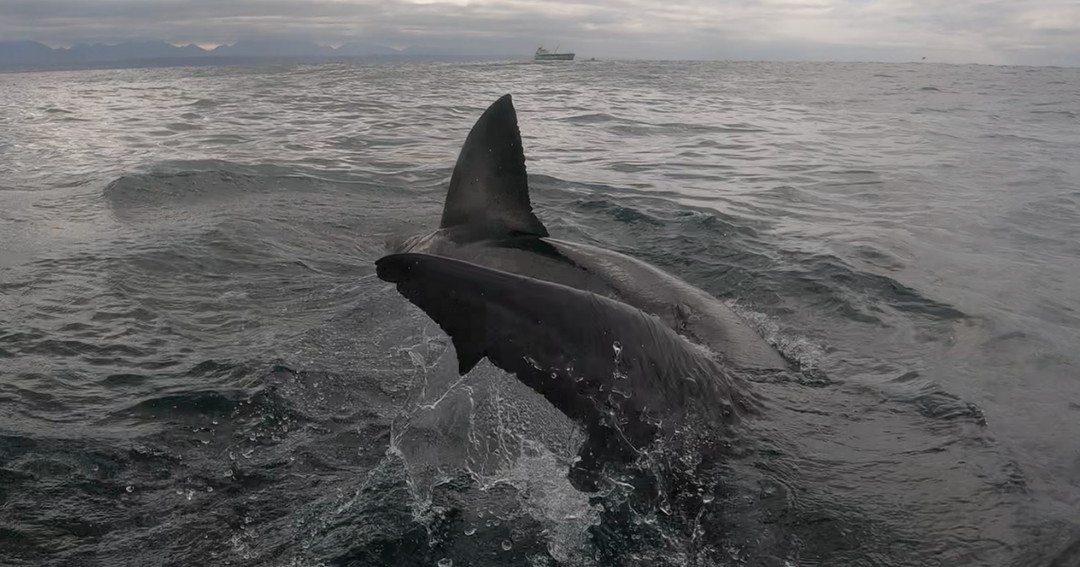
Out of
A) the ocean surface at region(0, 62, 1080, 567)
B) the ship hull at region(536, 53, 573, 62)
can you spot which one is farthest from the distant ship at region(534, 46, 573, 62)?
the ocean surface at region(0, 62, 1080, 567)

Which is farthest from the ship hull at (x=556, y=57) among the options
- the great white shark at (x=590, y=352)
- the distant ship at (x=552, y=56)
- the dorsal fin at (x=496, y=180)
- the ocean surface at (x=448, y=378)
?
the great white shark at (x=590, y=352)

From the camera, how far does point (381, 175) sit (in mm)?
11867

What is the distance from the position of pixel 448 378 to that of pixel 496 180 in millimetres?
1301

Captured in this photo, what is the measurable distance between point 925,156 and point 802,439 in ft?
46.6

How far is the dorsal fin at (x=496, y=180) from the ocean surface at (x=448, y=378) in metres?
0.96

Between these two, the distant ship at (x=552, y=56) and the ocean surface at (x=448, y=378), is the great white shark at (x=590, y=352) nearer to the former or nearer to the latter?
the ocean surface at (x=448, y=378)

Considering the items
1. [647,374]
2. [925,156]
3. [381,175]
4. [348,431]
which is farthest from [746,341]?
[925,156]

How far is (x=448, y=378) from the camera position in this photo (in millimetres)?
4551

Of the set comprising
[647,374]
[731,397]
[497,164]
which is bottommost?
[731,397]

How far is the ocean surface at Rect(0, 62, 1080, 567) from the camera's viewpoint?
10.1 ft

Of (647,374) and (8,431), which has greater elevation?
(647,374)

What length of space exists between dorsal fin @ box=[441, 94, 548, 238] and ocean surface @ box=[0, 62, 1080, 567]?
0.96 meters

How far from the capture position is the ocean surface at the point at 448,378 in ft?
10.1

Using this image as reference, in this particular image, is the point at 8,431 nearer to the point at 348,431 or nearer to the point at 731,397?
the point at 348,431
